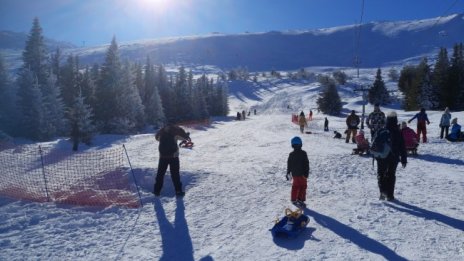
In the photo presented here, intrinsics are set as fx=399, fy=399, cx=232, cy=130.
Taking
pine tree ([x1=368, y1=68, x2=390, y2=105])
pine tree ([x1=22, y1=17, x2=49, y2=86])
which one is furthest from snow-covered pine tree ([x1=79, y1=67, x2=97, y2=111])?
pine tree ([x1=368, y1=68, x2=390, y2=105])

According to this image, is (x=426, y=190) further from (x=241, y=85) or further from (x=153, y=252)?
(x=241, y=85)

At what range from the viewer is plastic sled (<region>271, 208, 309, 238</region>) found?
24.3ft

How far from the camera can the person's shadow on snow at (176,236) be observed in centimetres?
695

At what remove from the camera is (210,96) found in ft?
291

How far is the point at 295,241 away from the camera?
23.9 feet

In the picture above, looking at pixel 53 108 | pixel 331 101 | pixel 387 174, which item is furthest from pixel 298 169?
pixel 331 101

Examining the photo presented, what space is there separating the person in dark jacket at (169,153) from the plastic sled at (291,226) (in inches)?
152

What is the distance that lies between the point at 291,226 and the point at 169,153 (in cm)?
429

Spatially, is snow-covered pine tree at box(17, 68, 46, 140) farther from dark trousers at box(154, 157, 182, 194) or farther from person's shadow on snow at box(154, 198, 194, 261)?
person's shadow on snow at box(154, 198, 194, 261)

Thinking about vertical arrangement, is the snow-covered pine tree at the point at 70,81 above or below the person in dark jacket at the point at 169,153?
above

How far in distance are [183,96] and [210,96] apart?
18.5 m

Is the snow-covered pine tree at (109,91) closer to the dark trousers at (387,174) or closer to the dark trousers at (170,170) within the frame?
the dark trousers at (170,170)

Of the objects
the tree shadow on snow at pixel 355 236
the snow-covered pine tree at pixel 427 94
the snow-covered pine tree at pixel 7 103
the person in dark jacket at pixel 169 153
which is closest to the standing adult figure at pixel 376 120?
the tree shadow on snow at pixel 355 236

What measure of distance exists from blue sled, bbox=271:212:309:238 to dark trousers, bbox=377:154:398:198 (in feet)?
9.27
